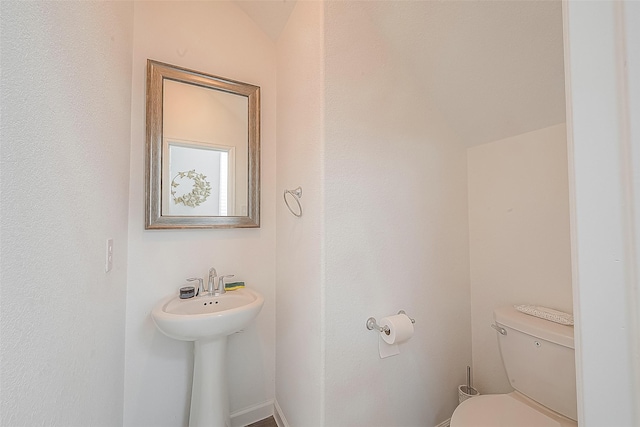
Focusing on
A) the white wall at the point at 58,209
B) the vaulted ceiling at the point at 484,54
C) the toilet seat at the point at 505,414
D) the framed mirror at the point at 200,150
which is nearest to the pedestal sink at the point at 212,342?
the white wall at the point at 58,209

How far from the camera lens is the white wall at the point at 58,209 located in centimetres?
42

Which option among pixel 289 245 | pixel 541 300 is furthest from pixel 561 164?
pixel 289 245

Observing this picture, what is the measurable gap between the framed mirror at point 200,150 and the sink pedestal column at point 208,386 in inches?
24.7

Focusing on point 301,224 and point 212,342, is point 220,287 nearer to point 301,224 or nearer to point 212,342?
point 212,342

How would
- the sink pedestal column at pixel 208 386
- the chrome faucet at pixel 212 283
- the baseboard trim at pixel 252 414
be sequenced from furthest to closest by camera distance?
the baseboard trim at pixel 252 414 < the chrome faucet at pixel 212 283 < the sink pedestal column at pixel 208 386

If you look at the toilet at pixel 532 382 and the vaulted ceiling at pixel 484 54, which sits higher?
the vaulted ceiling at pixel 484 54

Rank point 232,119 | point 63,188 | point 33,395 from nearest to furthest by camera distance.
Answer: point 33,395 → point 63,188 → point 232,119

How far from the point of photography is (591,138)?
32 centimetres

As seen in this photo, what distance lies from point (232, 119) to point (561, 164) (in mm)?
1738

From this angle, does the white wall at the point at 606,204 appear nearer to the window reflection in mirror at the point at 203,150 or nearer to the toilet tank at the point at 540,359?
the toilet tank at the point at 540,359

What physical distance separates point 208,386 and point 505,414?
1370 millimetres

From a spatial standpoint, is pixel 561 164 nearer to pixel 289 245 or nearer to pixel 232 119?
pixel 289 245

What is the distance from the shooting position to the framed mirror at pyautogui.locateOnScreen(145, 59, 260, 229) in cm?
124

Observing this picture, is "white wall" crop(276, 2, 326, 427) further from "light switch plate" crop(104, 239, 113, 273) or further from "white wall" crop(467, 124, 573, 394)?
"white wall" crop(467, 124, 573, 394)
